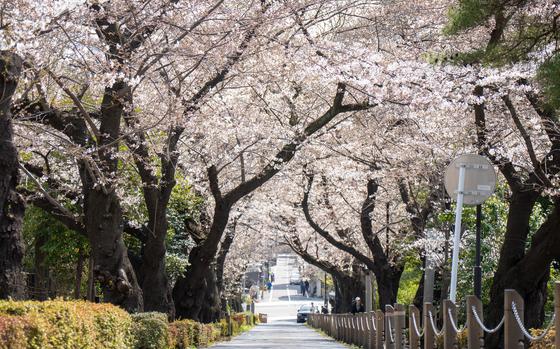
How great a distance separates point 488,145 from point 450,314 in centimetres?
519

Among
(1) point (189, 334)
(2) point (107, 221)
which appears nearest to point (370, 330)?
(1) point (189, 334)

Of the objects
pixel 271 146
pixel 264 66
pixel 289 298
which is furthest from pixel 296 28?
pixel 289 298

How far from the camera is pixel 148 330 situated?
54.2ft

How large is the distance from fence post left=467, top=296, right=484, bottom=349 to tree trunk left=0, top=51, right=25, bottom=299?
5.63 metres

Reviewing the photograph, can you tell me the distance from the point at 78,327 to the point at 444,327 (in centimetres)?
473

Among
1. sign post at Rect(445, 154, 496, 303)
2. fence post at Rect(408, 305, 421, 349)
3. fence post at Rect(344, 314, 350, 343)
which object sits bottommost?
fence post at Rect(344, 314, 350, 343)

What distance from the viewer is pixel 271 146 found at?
23359mm

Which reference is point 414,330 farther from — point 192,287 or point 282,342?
point 282,342

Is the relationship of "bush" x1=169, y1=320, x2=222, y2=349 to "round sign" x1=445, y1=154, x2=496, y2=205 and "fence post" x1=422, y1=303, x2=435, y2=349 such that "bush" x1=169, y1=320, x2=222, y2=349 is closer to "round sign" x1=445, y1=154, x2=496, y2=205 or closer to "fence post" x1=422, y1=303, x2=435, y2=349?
"fence post" x1=422, y1=303, x2=435, y2=349

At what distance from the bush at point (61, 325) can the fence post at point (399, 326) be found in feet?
15.5

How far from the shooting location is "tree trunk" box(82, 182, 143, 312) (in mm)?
16391

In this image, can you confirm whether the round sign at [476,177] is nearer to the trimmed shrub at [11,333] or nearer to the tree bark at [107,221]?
the tree bark at [107,221]

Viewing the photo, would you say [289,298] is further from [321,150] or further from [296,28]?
[296,28]

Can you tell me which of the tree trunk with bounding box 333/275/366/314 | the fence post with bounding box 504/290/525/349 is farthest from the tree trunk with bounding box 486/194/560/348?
the tree trunk with bounding box 333/275/366/314
